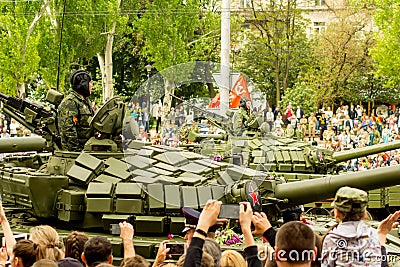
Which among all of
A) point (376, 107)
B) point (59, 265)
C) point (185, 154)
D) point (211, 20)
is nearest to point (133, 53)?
point (211, 20)

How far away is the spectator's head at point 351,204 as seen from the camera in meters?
6.09

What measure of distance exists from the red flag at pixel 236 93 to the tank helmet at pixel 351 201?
7190 mm

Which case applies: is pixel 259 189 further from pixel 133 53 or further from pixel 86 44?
pixel 133 53

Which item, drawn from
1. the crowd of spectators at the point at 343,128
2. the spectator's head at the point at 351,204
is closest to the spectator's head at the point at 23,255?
the spectator's head at the point at 351,204

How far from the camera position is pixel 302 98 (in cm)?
3812

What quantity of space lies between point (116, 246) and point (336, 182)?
280 cm

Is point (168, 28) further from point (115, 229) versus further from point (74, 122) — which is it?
point (115, 229)

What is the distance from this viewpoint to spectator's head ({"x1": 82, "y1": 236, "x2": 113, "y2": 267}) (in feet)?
21.2

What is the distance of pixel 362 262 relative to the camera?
612 centimetres

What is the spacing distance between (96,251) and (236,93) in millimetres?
8113

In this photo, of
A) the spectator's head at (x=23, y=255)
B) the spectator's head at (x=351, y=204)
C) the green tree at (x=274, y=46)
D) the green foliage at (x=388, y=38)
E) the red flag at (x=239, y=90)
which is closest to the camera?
the spectator's head at (x=351, y=204)

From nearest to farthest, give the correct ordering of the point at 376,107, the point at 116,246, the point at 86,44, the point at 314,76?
the point at 116,246 < the point at 86,44 < the point at 314,76 < the point at 376,107

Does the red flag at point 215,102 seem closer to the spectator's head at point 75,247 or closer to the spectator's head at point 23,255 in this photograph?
the spectator's head at point 75,247

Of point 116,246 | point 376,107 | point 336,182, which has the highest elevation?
point 336,182
